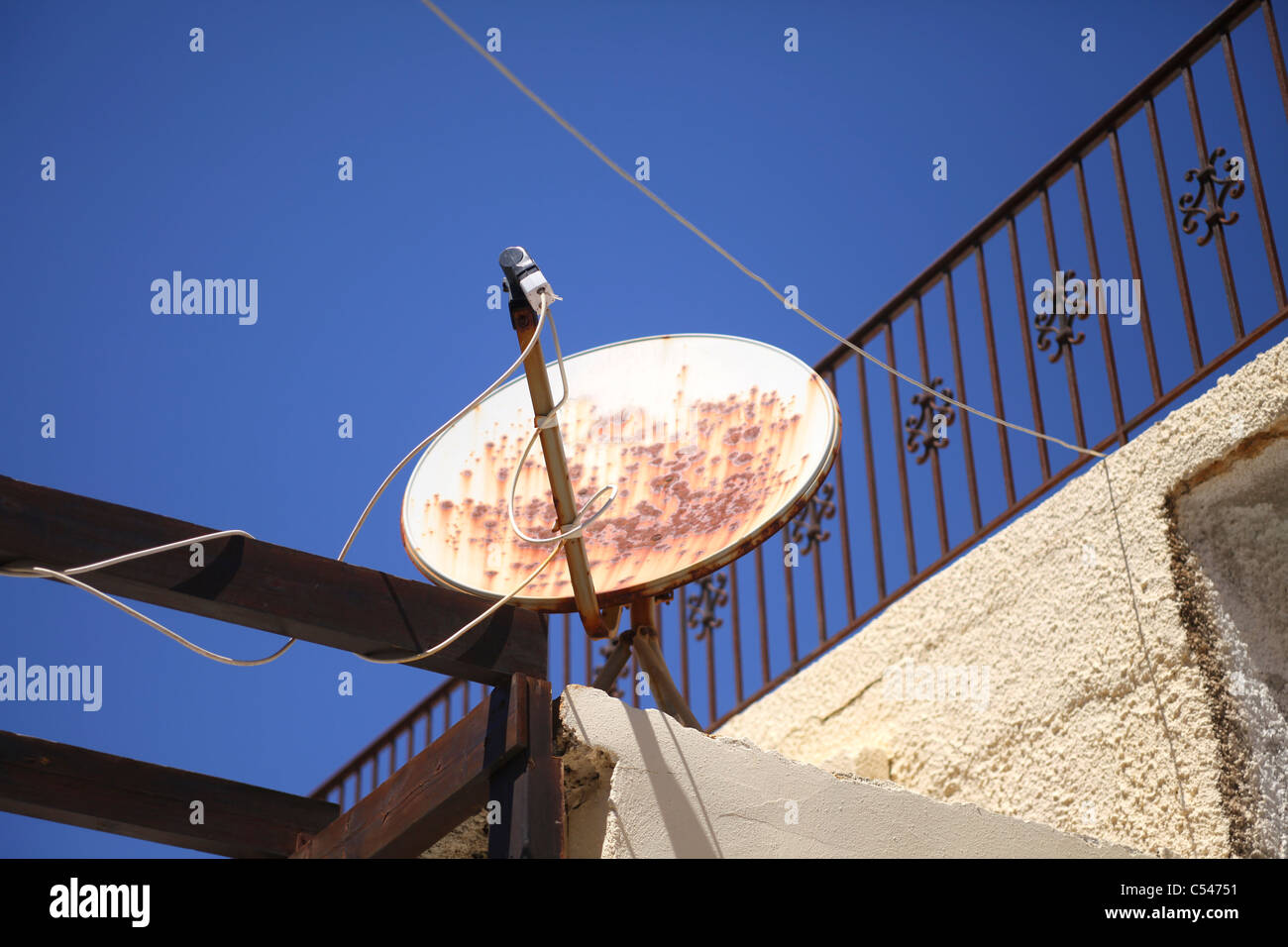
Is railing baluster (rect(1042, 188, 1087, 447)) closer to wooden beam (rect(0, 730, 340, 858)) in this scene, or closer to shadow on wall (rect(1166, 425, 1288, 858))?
shadow on wall (rect(1166, 425, 1288, 858))

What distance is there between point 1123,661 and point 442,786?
210 cm

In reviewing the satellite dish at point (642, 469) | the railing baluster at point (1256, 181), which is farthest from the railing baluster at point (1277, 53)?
the satellite dish at point (642, 469)

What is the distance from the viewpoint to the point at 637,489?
3.67 meters

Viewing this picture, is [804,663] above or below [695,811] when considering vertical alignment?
above

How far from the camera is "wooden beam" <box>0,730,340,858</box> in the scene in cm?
320

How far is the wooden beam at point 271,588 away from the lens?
2.59 metres

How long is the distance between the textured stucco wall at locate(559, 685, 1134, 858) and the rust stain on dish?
1.48ft

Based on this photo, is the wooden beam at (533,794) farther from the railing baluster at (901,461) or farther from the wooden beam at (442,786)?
the railing baluster at (901,461)

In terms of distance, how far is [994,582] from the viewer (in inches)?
175

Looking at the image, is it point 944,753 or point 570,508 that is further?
point 944,753
